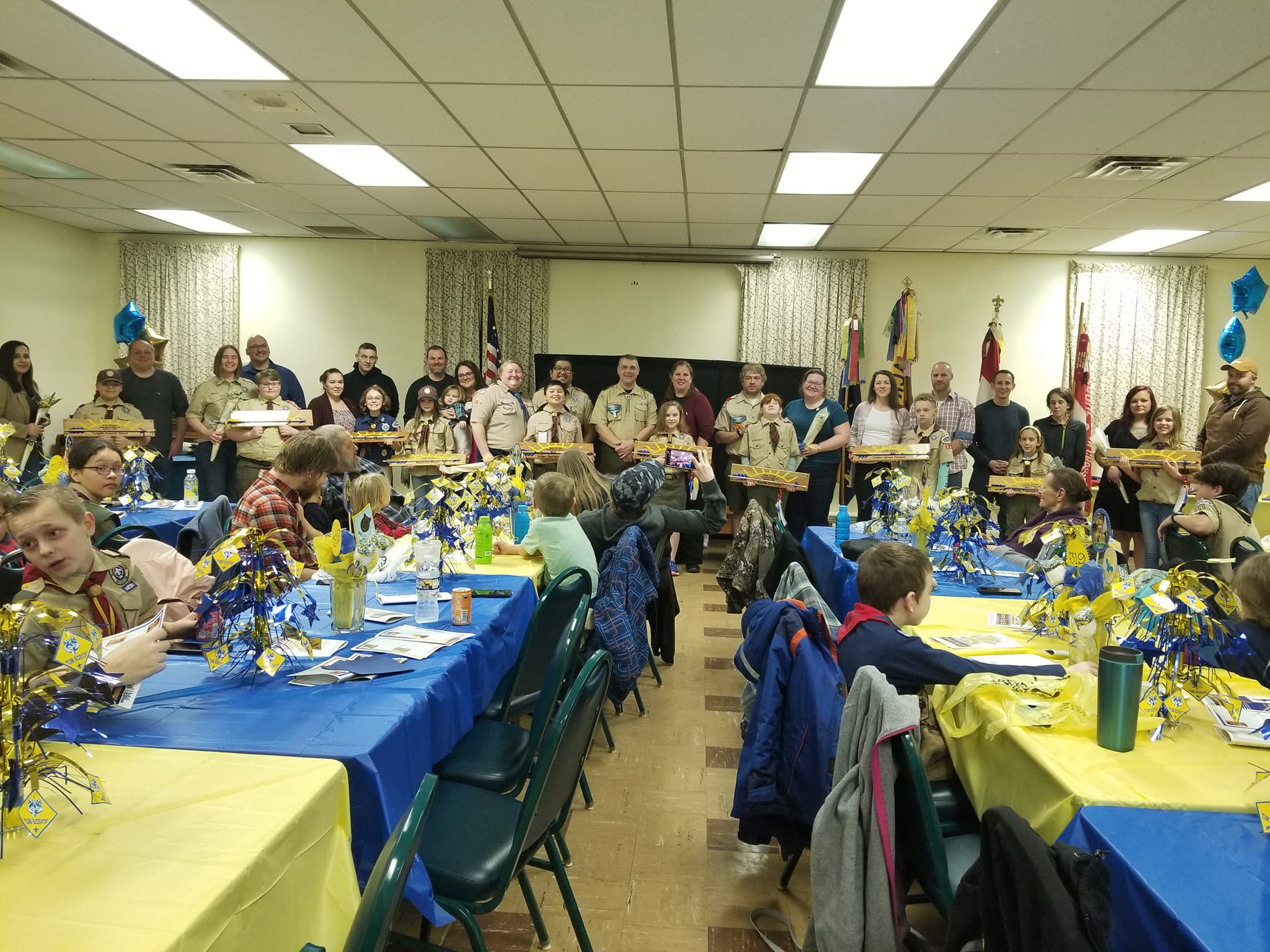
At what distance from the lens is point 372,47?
4.03 meters

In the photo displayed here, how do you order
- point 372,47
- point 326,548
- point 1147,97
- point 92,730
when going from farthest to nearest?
point 1147,97 < point 372,47 < point 326,548 < point 92,730

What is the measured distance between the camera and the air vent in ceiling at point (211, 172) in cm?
642

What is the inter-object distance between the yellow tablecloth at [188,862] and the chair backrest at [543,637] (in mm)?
1309

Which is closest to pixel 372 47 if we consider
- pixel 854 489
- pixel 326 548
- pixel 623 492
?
pixel 623 492

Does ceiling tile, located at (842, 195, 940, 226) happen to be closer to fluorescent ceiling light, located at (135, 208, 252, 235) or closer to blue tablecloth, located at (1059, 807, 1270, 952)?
blue tablecloth, located at (1059, 807, 1270, 952)

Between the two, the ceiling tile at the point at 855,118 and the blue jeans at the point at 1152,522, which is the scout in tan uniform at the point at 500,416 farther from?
the blue jeans at the point at 1152,522

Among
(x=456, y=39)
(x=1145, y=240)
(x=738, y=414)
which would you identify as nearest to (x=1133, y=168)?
(x=1145, y=240)

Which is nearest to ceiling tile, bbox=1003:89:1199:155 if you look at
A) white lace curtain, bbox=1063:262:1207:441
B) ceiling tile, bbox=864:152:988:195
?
ceiling tile, bbox=864:152:988:195

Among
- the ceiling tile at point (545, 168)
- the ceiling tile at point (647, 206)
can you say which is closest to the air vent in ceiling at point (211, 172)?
the ceiling tile at point (545, 168)

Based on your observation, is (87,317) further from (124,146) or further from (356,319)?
(124,146)

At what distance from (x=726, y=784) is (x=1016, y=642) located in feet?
4.28

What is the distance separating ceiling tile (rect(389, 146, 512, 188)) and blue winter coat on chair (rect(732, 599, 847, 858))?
4549 mm

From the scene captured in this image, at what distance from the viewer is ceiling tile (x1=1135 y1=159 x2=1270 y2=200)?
5.46 metres

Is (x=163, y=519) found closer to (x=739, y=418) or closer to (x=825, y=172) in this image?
(x=739, y=418)
